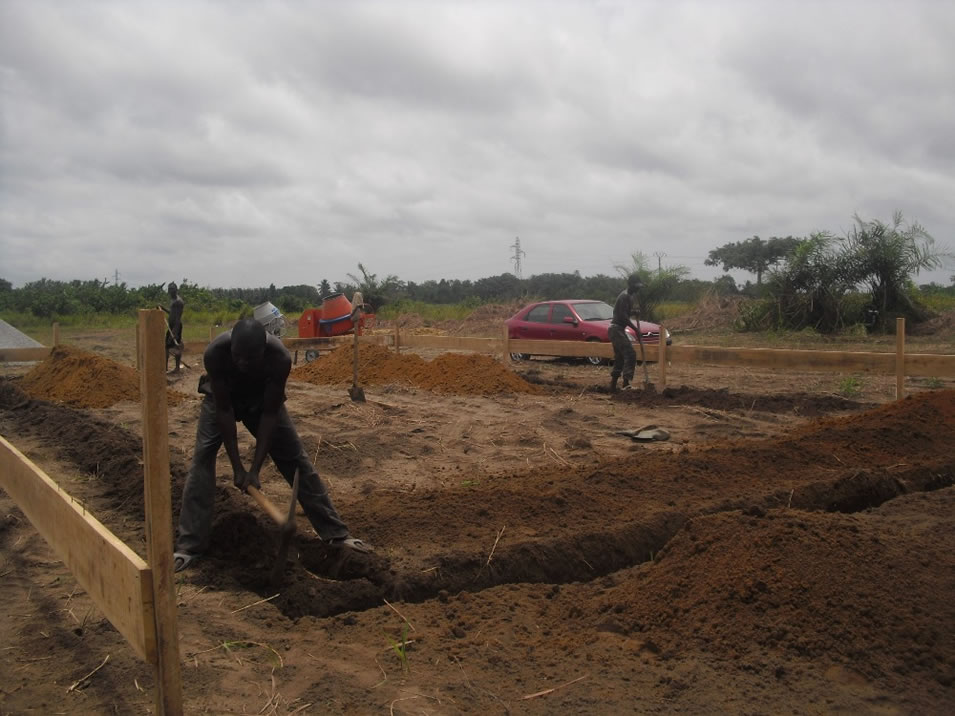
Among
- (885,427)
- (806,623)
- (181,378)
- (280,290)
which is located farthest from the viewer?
(280,290)

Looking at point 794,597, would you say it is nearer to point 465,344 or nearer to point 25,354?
point 465,344

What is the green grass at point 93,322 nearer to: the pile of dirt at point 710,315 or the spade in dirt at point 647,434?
the pile of dirt at point 710,315

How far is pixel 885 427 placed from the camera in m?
7.43

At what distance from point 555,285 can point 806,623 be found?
46584mm

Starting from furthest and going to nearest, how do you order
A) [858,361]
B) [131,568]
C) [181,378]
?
[181,378] < [858,361] < [131,568]

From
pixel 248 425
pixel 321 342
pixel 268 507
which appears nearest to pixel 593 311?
pixel 321 342

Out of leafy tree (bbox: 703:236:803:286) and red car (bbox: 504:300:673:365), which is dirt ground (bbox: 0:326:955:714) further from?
leafy tree (bbox: 703:236:803:286)

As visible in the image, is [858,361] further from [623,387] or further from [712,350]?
[623,387]

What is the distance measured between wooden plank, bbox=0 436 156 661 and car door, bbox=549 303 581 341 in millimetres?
12293

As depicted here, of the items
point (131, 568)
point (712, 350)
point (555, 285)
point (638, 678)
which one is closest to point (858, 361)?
point (712, 350)

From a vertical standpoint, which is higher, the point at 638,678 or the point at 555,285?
the point at 555,285

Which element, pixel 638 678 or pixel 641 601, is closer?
pixel 638 678

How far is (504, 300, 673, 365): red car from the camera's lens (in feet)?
49.8

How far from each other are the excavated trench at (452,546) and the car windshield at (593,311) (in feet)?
28.6
